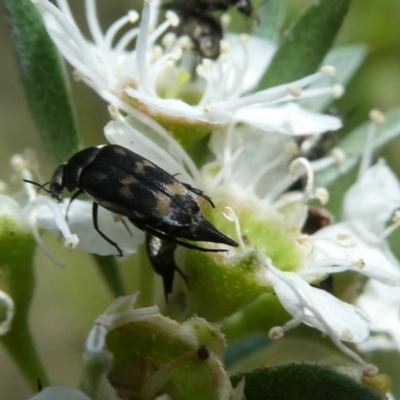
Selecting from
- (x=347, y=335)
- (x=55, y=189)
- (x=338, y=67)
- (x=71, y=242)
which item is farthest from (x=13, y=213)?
(x=338, y=67)

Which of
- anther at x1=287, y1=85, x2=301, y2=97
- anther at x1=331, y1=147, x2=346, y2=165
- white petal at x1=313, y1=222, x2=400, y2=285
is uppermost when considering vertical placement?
anther at x1=287, y1=85, x2=301, y2=97

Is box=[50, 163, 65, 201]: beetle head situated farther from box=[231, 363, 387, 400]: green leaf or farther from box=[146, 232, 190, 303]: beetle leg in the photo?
box=[231, 363, 387, 400]: green leaf

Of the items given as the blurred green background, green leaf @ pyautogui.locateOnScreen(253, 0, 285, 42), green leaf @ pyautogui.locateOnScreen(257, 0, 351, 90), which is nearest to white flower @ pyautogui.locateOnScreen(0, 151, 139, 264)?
green leaf @ pyautogui.locateOnScreen(257, 0, 351, 90)

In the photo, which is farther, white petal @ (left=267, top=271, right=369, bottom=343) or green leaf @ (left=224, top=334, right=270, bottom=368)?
green leaf @ (left=224, top=334, right=270, bottom=368)

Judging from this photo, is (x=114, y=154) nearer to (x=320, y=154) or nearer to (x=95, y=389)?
(x=95, y=389)

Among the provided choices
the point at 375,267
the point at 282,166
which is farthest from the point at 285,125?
the point at 375,267

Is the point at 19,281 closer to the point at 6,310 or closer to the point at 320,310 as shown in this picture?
the point at 6,310
